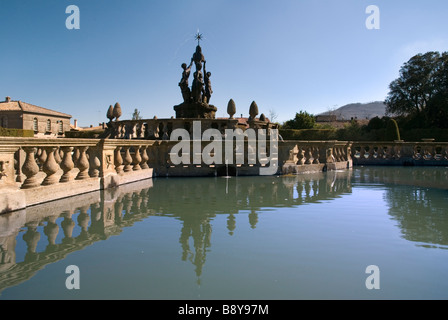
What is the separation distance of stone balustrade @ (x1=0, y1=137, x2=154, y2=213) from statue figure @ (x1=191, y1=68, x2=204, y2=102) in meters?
9.03

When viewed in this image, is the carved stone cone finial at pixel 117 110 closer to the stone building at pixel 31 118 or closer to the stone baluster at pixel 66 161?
the stone baluster at pixel 66 161

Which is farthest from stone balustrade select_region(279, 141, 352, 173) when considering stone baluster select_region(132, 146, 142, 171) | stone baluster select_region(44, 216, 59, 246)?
stone baluster select_region(44, 216, 59, 246)

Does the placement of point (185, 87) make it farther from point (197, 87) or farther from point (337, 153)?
point (337, 153)

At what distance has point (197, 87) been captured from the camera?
62.5ft

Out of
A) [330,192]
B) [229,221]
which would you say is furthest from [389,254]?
[330,192]

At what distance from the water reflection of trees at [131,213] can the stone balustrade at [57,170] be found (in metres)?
0.24

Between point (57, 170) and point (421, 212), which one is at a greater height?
point (57, 170)

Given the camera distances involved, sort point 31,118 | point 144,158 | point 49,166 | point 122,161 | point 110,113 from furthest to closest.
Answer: point 31,118, point 110,113, point 144,158, point 122,161, point 49,166

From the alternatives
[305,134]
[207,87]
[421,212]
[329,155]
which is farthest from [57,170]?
[305,134]

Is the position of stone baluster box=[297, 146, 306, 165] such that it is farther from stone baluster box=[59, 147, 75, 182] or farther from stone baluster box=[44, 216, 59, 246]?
stone baluster box=[44, 216, 59, 246]

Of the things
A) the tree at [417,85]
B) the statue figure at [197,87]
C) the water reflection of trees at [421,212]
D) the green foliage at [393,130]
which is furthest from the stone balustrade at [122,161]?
the tree at [417,85]

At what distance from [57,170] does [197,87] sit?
42.1ft

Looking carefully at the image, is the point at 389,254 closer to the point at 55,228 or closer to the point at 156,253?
the point at 156,253

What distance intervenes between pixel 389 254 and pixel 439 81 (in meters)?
44.7
